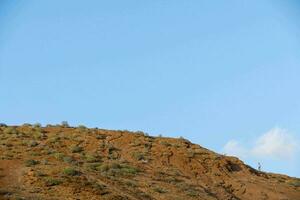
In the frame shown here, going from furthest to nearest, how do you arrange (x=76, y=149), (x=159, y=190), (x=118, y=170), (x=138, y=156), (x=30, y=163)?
1. (x=138, y=156)
2. (x=76, y=149)
3. (x=118, y=170)
4. (x=159, y=190)
5. (x=30, y=163)

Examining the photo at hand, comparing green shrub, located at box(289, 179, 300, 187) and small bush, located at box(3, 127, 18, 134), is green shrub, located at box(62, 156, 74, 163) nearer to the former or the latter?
small bush, located at box(3, 127, 18, 134)

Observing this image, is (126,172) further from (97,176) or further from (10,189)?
(10,189)

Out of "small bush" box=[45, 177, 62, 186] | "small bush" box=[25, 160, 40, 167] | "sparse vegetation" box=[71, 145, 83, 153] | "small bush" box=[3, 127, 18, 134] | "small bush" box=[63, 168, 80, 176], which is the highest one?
"small bush" box=[3, 127, 18, 134]

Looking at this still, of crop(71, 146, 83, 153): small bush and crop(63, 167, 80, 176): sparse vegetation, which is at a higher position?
crop(71, 146, 83, 153): small bush

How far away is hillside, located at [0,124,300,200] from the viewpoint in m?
32.0

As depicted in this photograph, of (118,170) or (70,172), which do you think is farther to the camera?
(118,170)

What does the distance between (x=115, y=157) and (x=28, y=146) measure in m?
6.27

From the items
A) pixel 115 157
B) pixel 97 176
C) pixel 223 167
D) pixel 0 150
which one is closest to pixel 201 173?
pixel 223 167

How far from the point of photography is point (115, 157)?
139ft

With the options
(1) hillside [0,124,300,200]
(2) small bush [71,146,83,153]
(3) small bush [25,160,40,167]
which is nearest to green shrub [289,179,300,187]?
(1) hillside [0,124,300,200]

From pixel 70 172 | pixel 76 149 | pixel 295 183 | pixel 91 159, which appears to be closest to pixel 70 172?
pixel 70 172

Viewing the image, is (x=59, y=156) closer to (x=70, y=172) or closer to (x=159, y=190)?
(x=70, y=172)

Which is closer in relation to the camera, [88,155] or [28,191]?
[28,191]

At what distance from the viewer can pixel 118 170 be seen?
38.2m
